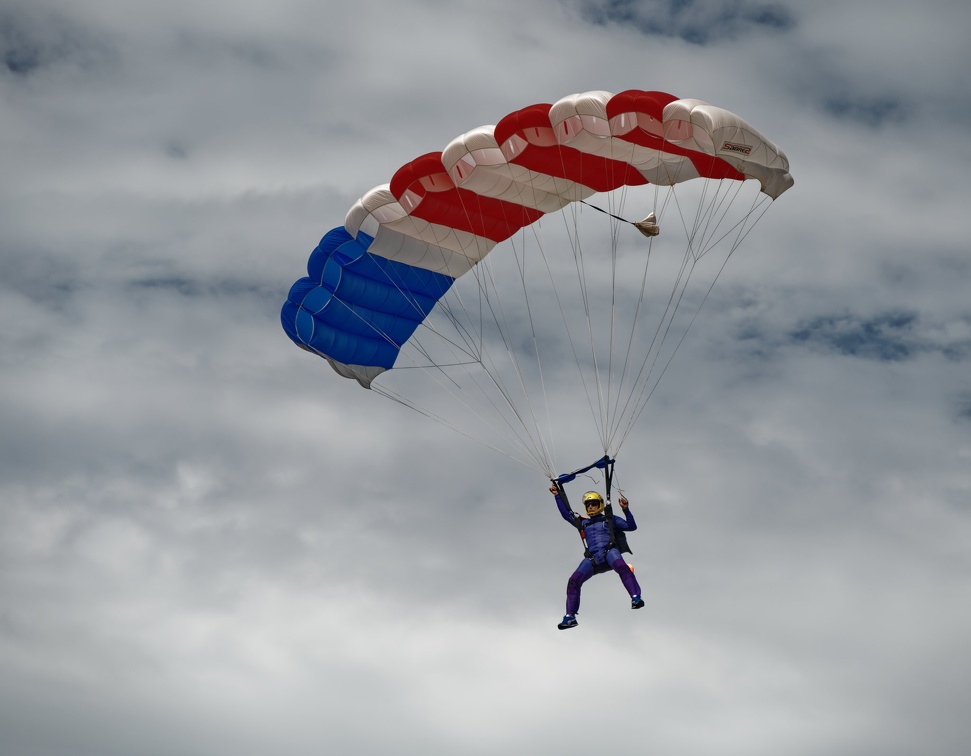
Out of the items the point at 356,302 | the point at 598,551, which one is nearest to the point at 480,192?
the point at 356,302

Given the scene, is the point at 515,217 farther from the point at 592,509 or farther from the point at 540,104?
the point at 592,509

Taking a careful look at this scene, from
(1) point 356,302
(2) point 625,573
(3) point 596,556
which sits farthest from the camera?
(1) point 356,302

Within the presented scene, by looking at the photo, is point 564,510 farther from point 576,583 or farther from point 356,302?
point 356,302

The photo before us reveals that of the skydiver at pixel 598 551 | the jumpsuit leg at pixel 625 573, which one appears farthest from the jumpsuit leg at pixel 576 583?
the jumpsuit leg at pixel 625 573

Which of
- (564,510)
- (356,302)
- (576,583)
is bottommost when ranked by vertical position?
(576,583)

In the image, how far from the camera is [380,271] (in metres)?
25.5

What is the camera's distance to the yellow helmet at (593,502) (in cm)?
2188

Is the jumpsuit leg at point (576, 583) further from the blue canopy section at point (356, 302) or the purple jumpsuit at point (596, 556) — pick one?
the blue canopy section at point (356, 302)

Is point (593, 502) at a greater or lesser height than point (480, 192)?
lesser

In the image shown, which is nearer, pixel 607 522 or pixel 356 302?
pixel 607 522

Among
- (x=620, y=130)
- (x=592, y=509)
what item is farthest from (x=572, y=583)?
(x=620, y=130)

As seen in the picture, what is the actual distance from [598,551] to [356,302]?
21.5 ft

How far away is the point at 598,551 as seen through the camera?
21.5m

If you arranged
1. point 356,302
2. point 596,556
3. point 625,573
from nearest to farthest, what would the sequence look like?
point 625,573, point 596,556, point 356,302
